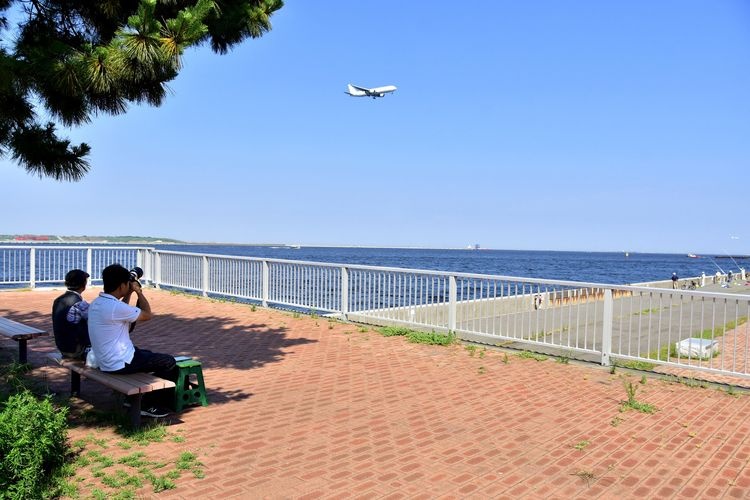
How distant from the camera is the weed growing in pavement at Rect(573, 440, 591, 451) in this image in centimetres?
467

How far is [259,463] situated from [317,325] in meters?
6.84

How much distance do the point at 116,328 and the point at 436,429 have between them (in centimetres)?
295

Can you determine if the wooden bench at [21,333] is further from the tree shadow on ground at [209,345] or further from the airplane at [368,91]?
the airplane at [368,91]

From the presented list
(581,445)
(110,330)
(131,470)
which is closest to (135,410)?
(110,330)

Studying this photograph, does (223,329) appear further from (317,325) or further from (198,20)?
(198,20)

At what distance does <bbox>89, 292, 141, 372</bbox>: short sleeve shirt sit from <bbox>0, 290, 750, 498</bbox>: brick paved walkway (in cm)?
62

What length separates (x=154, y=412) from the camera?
16.9 feet

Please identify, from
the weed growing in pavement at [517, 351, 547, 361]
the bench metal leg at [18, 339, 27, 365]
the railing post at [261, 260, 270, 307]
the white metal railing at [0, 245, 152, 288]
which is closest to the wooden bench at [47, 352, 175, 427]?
the bench metal leg at [18, 339, 27, 365]

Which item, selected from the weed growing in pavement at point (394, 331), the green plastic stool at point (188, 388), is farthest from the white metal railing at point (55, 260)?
the green plastic stool at point (188, 388)

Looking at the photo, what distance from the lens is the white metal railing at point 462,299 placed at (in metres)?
7.96

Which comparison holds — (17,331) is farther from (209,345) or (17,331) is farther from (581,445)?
(581,445)

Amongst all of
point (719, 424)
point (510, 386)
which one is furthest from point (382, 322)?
point (719, 424)

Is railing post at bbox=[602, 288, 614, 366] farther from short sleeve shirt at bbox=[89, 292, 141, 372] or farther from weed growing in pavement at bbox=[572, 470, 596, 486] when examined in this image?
short sleeve shirt at bbox=[89, 292, 141, 372]

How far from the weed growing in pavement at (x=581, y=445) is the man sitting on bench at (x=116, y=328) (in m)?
3.64
